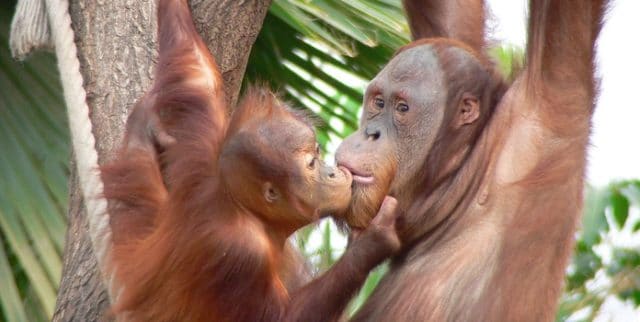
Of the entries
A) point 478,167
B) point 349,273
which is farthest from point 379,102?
point 349,273

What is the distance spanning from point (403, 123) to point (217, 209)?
0.70 m

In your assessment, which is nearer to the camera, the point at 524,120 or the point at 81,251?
the point at 524,120

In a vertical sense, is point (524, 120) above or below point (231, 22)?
below

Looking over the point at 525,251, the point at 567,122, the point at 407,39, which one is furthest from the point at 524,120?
the point at 407,39

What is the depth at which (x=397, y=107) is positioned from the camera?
3.77 m

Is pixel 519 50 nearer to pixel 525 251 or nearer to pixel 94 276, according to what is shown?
pixel 525 251

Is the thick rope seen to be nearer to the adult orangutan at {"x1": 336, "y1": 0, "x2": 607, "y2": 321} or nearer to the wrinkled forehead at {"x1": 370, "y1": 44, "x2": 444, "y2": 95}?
the adult orangutan at {"x1": 336, "y1": 0, "x2": 607, "y2": 321}

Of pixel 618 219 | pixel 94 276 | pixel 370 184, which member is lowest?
pixel 618 219

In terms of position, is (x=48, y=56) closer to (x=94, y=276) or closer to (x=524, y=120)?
(x=94, y=276)

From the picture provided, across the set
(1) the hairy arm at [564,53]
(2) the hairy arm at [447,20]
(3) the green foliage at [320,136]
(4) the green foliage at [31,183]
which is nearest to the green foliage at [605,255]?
(3) the green foliage at [320,136]

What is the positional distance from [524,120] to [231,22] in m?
1.47

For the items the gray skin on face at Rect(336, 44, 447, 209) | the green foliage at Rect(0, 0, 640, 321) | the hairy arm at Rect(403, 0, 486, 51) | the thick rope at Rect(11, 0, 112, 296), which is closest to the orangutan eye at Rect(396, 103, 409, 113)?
the gray skin on face at Rect(336, 44, 447, 209)

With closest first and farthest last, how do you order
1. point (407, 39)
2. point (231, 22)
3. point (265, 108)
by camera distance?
1. point (265, 108)
2. point (231, 22)
3. point (407, 39)

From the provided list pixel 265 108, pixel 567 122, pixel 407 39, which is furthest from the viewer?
pixel 407 39
